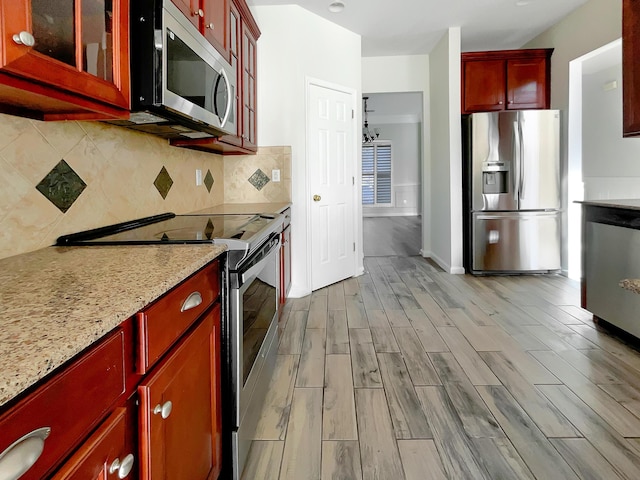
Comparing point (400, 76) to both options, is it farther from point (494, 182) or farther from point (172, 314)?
point (172, 314)

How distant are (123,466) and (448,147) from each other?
4608 millimetres

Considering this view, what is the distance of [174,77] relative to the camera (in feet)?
5.23

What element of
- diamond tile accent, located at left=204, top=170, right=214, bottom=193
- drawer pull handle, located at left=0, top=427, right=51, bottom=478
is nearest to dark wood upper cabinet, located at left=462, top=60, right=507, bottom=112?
diamond tile accent, located at left=204, top=170, right=214, bottom=193

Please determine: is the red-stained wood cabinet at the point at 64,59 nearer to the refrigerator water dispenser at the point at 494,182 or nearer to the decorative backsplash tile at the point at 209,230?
the decorative backsplash tile at the point at 209,230

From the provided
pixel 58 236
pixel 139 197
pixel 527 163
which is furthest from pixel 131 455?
pixel 527 163

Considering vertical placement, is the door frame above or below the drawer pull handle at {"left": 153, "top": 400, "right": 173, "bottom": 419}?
above

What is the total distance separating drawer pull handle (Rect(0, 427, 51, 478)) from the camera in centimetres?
46

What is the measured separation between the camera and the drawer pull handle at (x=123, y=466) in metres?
0.71

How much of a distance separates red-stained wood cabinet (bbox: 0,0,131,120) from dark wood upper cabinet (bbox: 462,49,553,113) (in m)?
4.35

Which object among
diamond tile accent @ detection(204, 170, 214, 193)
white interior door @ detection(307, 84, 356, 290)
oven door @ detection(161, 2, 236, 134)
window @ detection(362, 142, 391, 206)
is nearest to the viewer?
oven door @ detection(161, 2, 236, 134)

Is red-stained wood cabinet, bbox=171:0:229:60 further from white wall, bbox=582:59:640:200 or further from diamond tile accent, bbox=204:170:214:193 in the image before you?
white wall, bbox=582:59:640:200

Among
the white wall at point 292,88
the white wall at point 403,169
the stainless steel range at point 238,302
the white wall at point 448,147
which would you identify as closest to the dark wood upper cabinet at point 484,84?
the white wall at point 448,147

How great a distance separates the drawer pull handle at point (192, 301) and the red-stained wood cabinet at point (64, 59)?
0.59 m

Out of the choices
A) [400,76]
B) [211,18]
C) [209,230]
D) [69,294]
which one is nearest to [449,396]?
[209,230]
